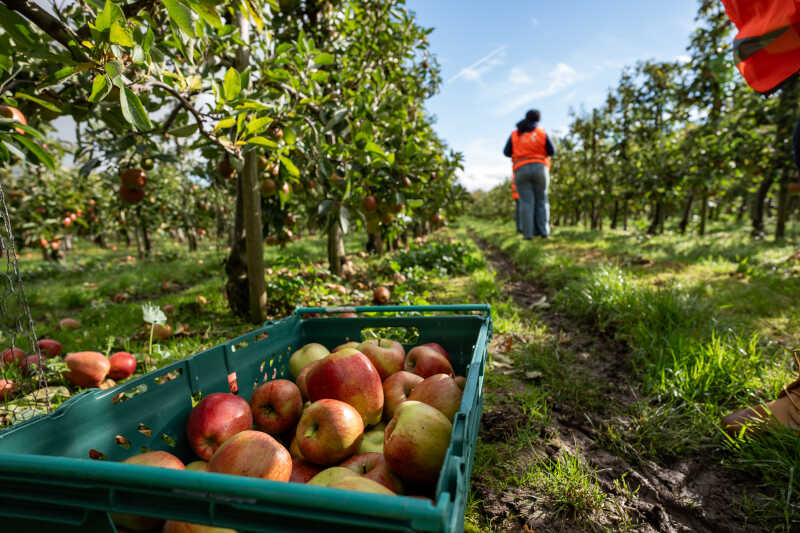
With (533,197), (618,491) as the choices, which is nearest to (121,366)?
(618,491)

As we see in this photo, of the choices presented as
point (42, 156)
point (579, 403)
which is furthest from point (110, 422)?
point (579, 403)

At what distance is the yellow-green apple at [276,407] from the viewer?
136 centimetres

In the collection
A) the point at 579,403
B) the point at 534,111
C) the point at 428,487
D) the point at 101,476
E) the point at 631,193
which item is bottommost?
the point at 579,403

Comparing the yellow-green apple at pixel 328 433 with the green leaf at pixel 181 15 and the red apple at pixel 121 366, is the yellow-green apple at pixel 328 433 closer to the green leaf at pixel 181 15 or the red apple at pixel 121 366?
the green leaf at pixel 181 15

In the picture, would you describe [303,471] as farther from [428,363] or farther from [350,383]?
[428,363]

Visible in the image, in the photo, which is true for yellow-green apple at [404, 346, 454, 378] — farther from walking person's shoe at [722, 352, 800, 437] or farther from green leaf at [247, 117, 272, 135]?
green leaf at [247, 117, 272, 135]

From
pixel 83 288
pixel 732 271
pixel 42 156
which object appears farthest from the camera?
pixel 83 288

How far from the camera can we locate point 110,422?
1101mm

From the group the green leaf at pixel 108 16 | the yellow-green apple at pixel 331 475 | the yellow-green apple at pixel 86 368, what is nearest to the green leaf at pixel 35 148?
the green leaf at pixel 108 16

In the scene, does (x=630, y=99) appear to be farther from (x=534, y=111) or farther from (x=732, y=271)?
(x=732, y=271)

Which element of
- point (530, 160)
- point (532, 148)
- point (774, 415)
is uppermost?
point (532, 148)

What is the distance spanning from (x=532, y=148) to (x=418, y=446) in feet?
22.5

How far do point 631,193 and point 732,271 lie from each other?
709 cm

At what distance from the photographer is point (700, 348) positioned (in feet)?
7.29
